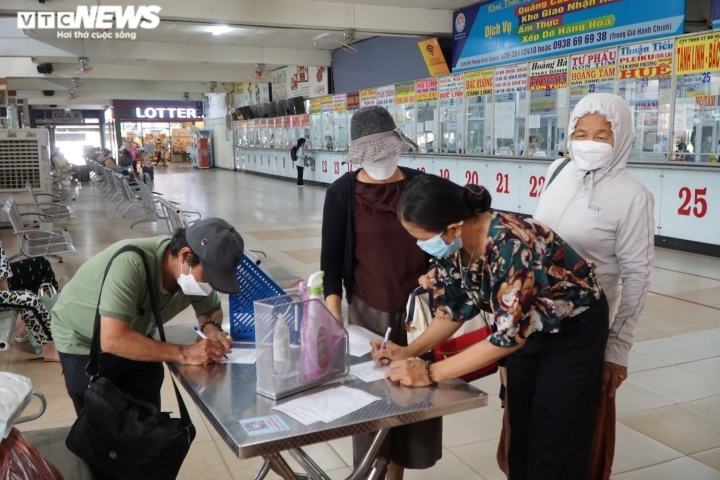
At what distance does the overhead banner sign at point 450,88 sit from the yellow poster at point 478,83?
5.0 inches

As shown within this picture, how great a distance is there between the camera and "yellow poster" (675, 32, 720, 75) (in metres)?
6.66

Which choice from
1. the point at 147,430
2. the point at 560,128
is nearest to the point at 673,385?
the point at 147,430

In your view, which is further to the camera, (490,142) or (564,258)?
(490,142)

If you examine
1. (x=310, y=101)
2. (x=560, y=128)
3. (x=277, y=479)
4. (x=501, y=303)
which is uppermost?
(x=310, y=101)

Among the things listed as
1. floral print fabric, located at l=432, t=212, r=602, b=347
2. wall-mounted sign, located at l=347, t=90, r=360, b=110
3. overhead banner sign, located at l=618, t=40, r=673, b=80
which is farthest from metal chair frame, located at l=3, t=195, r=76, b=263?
wall-mounted sign, located at l=347, t=90, r=360, b=110

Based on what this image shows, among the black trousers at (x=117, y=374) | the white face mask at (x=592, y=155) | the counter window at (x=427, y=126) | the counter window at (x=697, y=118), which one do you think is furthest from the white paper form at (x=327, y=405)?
the counter window at (x=427, y=126)

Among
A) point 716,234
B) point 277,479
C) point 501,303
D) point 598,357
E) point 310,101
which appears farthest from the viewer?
point 310,101

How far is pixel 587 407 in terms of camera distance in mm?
1830

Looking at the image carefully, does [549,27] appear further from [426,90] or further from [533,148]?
[426,90]

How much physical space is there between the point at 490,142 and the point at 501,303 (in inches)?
347

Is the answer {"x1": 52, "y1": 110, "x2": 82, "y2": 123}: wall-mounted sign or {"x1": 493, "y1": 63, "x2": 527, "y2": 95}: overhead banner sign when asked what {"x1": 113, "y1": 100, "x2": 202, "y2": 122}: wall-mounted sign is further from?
{"x1": 493, "y1": 63, "x2": 527, "y2": 95}: overhead banner sign

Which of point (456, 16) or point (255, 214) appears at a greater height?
point (456, 16)

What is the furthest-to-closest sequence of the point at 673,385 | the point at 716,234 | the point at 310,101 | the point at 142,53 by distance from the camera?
the point at 310,101, the point at 142,53, the point at 716,234, the point at 673,385

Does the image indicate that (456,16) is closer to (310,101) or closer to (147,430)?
(310,101)
